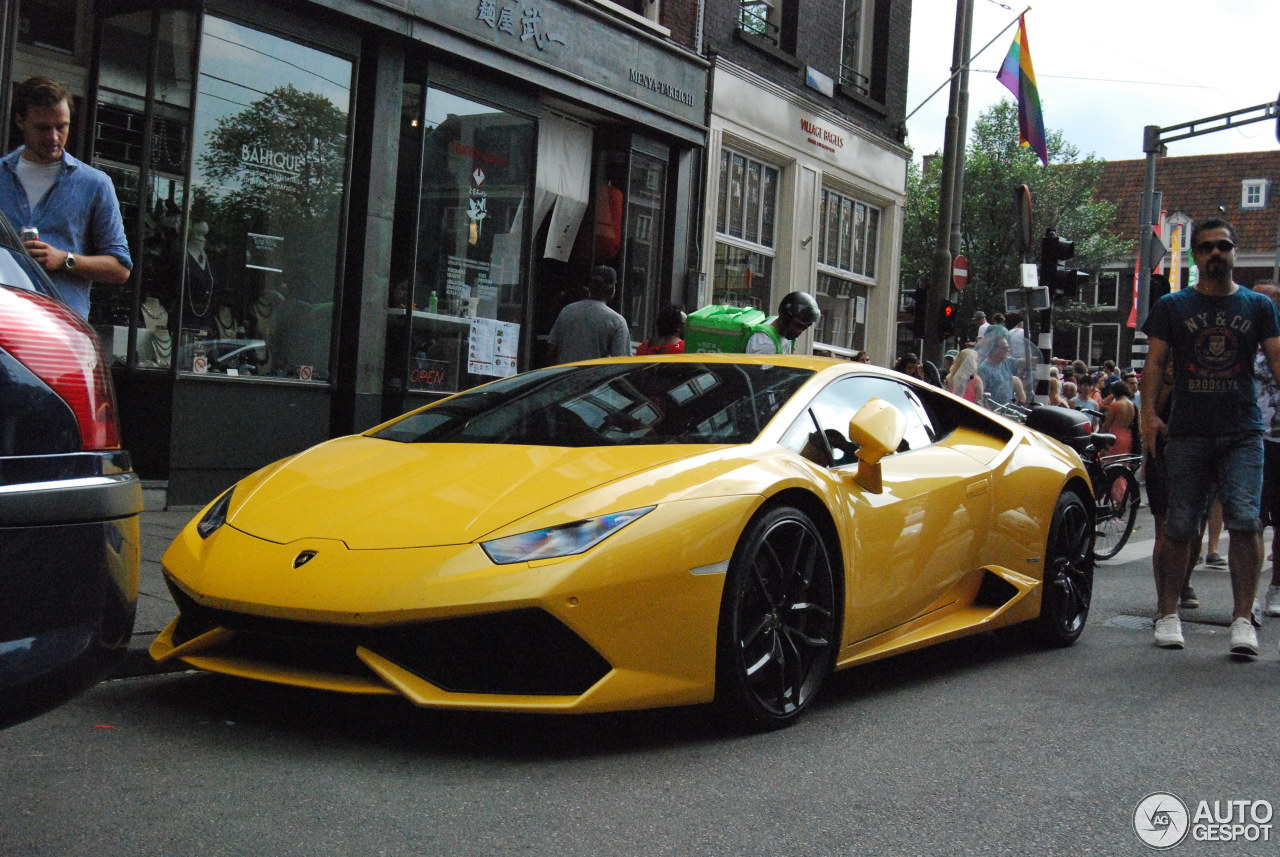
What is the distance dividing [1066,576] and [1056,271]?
9.59m

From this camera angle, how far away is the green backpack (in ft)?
29.7

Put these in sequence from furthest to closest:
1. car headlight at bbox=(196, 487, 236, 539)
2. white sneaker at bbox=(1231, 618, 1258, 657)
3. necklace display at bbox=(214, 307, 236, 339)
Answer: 1. necklace display at bbox=(214, 307, 236, 339)
2. white sneaker at bbox=(1231, 618, 1258, 657)
3. car headlight at bbox=(196, 487, 236, 539)

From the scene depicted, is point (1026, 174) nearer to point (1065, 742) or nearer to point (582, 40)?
point (582, 40)

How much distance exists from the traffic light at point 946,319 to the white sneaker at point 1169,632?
10.1 m

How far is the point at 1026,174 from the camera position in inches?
1962

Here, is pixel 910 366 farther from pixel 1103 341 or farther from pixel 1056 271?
pixel 1103 341

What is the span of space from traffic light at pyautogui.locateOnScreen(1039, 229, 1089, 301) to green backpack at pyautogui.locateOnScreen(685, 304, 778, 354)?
6.39 metres

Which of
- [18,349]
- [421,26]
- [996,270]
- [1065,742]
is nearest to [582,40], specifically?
[421,26]

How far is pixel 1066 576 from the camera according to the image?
585 centimetres

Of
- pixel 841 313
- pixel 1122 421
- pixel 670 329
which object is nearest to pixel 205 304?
pixel 670 329

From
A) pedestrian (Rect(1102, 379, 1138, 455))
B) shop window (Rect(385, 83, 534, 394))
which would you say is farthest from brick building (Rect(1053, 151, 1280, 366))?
shop window (Rect(385, 83, 534, 394))

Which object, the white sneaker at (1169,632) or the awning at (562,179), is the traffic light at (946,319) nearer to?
the awning at (562,179)

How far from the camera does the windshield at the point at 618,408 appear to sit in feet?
14.2

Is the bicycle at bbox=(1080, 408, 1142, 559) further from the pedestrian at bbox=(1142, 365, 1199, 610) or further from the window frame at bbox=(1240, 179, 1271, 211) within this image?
the window frame at bbox=(1240, 179, 1271, 211)
